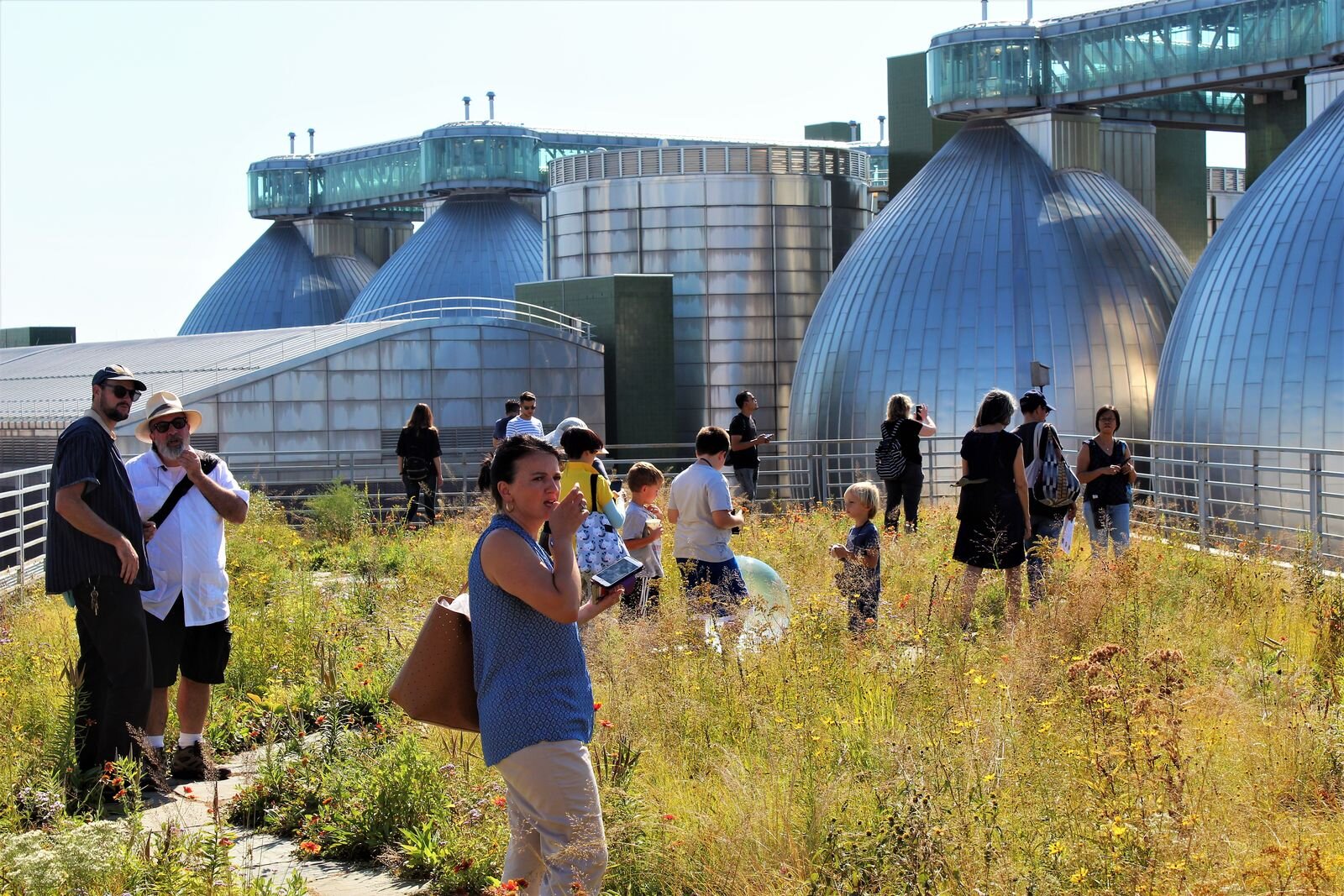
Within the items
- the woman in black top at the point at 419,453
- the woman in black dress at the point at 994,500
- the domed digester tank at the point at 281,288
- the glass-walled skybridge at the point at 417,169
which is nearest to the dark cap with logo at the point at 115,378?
the woman in black dress at the point at 994,500

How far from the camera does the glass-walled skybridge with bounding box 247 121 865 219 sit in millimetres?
53906

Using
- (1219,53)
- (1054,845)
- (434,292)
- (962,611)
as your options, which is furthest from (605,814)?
(434,292)

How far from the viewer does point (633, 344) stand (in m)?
38.8

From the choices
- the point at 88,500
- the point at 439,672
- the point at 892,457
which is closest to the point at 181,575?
the point at 88,500

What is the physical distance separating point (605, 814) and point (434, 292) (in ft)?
150

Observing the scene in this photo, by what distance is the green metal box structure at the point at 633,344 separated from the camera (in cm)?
3838

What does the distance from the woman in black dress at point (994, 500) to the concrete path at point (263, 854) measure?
18.1ft

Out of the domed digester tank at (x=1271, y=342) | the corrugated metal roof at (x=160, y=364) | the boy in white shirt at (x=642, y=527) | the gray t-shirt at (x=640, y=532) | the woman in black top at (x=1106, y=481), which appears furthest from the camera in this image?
the corrugated metal roof at (x=160, y=364)

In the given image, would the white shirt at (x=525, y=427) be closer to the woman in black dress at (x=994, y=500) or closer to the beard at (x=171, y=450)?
the woman in black dress at (x=994, y=500)

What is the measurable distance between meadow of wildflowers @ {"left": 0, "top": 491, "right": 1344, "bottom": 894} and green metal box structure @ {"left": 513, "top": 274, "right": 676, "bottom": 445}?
1022 inches

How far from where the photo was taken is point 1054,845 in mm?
5703

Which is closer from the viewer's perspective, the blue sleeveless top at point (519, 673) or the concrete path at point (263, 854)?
the blue sleeveless top at point (519, 673)

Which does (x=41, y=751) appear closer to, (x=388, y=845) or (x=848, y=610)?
Result: (x=388, y=845)

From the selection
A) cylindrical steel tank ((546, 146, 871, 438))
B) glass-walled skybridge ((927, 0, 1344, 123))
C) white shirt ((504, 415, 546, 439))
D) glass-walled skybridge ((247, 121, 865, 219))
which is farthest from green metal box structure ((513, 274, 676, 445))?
white shirt ((504, 415, 546, 439))
